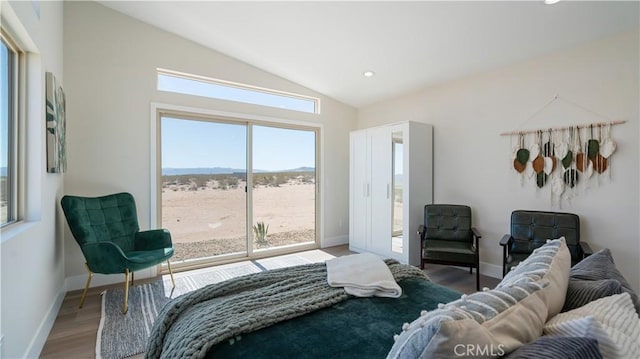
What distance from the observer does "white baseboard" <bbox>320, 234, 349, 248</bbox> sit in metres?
5.05

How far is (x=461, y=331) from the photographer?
0.70 metres

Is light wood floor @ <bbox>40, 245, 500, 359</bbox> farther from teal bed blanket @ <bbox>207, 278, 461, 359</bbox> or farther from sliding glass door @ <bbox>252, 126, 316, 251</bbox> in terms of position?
sliding glass door @ <bbox>252, 126, 316, 251</bbox>

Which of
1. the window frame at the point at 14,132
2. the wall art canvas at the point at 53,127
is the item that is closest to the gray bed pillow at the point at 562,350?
the window frame at the point at 14,132

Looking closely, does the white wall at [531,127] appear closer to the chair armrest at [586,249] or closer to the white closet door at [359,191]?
the chair armrest at [586,249]

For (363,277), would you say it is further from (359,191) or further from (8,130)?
(359,191)

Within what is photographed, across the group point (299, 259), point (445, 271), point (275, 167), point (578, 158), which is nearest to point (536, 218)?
point (578, 158)

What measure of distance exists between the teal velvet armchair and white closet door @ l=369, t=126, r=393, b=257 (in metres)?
2.67

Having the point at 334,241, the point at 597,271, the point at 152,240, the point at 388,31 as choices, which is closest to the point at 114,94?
the point at 152,240

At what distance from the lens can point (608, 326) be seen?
804 mm

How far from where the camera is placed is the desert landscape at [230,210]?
12.8ft

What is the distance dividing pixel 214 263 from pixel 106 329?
1706mm

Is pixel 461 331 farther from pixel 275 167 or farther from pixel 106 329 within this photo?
pixel 275 167

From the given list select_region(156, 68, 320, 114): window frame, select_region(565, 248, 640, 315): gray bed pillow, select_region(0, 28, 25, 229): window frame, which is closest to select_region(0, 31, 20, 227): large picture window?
select_region(0, 28, 25, 229): window frame

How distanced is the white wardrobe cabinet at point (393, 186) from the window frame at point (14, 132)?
366cm
